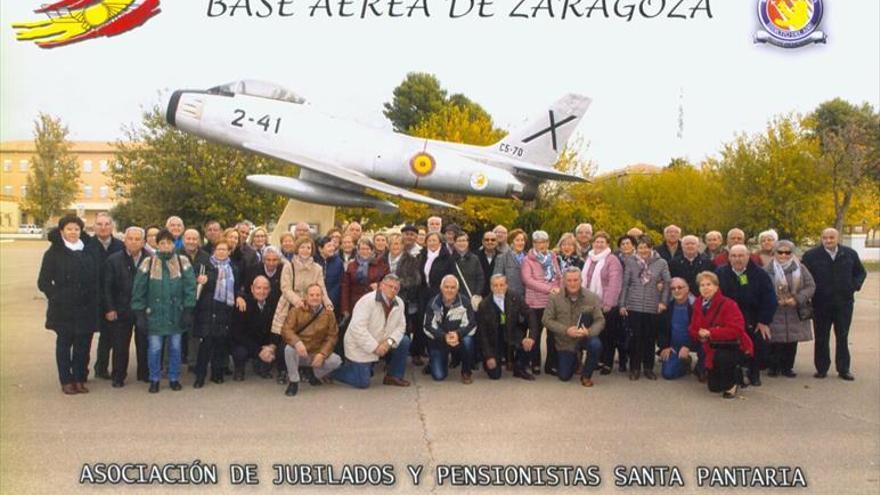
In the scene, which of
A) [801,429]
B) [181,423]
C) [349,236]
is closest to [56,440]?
[181,423]

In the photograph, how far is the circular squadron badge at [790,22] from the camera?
4.88 m

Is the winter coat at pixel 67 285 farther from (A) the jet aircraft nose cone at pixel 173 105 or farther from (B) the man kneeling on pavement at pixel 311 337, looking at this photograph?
(A) the jet aircraft nose cone at pixel 173 105

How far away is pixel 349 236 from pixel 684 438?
4425 millimetres

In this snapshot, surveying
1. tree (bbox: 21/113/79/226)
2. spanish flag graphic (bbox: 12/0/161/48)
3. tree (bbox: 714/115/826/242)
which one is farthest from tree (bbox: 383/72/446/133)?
spanish flag graphic (bbox: 12/0/161/48)

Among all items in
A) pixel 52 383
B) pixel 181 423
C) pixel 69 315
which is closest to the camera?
pixel 181 423

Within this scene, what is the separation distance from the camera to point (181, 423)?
5.38 metres

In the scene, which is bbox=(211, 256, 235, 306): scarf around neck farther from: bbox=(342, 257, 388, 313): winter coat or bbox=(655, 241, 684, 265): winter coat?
bbox=(655, 241, 684, 265): winter coat

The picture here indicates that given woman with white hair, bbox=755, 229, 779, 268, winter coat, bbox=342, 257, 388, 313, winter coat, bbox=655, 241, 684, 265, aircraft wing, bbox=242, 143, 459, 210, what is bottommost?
winter coat, bbox=342, 257, 388, 313

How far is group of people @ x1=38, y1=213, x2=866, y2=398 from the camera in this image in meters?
6.49

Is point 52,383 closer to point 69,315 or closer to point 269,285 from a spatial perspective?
point 69,315

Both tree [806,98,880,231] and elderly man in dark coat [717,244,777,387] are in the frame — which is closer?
elderly man in dark coat [717,244,777,387]

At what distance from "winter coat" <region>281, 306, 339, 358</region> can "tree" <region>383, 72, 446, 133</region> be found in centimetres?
3221

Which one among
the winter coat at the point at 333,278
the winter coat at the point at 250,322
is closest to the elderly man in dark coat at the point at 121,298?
the winter coat at the point at 250,322

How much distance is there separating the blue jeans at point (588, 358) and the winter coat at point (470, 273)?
3.88 ft
